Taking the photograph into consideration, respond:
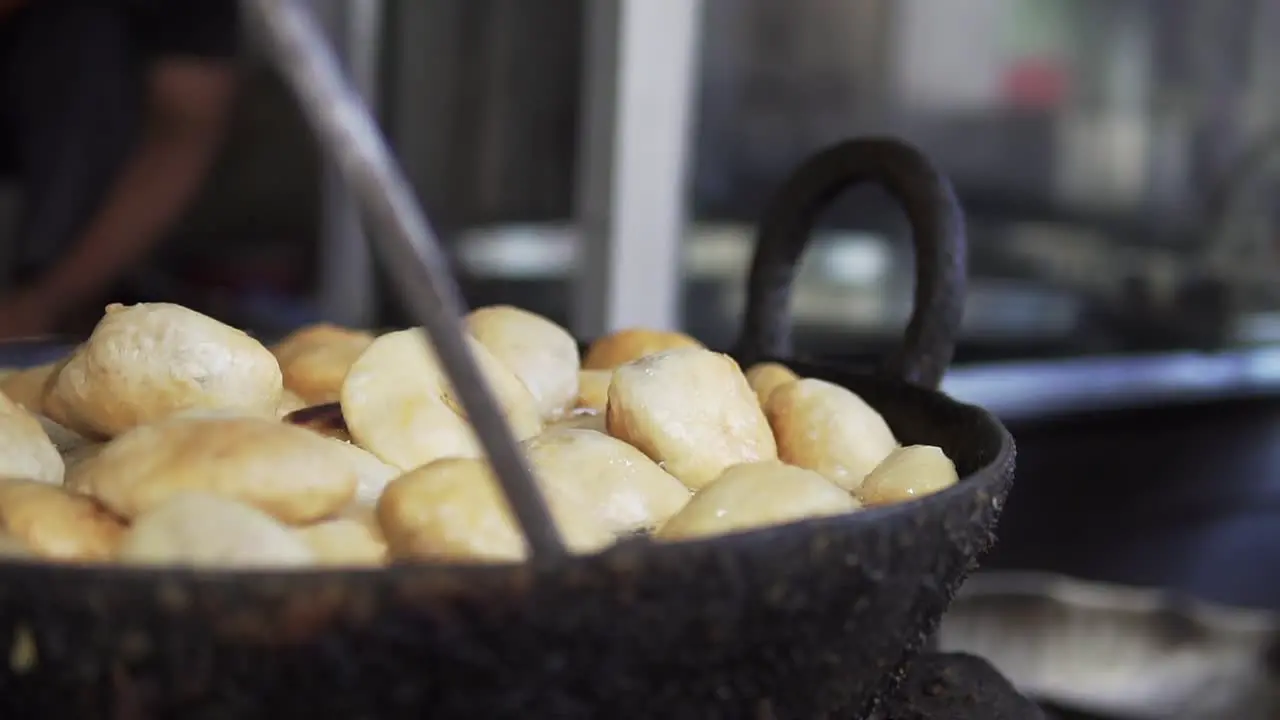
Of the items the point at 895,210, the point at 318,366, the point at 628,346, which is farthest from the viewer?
the point at 895,210

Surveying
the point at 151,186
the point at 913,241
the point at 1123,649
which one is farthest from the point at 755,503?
the point at 151,186

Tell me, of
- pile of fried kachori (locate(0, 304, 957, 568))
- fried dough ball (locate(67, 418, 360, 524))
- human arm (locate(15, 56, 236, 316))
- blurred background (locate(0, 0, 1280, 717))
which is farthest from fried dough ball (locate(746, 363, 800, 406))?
human arm (locate(15, 56, 236, 316))

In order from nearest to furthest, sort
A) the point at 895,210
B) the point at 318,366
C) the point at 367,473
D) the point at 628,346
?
the point at 367,473, the point at 318,366, the point at 628,346, the point at 895,210

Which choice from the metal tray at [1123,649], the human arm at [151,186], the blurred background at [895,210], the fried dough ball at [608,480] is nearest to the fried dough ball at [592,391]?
the fried dough ball at [608,480]

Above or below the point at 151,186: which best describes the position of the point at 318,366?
above

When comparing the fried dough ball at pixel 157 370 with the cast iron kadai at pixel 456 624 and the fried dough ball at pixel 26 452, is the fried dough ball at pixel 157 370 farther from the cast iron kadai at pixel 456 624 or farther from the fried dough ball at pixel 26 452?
the cast iron kadai at pixel 456 624

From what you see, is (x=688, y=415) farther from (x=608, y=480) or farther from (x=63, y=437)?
(x=63, y=437)
